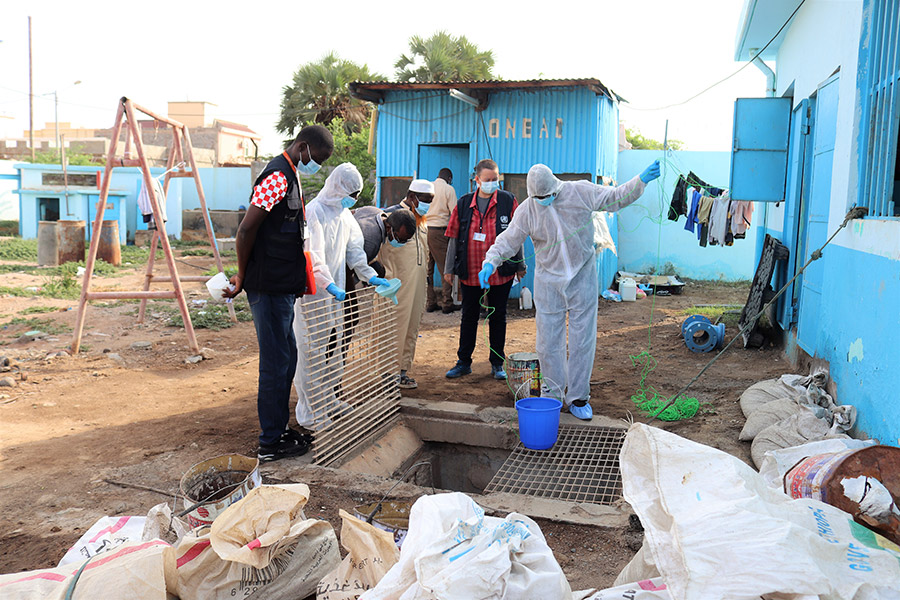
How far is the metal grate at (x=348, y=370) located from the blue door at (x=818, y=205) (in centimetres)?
340

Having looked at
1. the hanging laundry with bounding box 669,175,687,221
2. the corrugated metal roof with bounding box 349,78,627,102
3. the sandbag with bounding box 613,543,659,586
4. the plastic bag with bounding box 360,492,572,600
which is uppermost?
the corrugated metal roof with bounding box 349,78,627,102

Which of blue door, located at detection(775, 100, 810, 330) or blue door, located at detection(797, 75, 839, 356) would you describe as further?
blue door, located at detection(775, 100, 810, 330)

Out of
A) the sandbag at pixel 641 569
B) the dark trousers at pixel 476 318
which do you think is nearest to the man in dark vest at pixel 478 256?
the dark trousers at pixel 476 318

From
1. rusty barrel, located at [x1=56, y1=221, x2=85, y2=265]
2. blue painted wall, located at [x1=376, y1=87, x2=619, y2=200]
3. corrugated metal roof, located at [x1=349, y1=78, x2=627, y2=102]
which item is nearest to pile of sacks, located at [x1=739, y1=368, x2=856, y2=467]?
blue painted wall, located at [x1=376, y1=87, x2=619, y2=200]

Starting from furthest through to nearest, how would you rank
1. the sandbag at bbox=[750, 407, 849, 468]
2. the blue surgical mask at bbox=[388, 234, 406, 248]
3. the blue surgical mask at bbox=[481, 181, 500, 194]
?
the blue surgical mask at bbox=[481, 181, 500, 194], the blue surgical mask at bbox=[388, 234, 406, 248], the sandbag at bbox=[750, 407, 849, 468]

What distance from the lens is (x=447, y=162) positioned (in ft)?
36.6

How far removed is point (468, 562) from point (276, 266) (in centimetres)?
258

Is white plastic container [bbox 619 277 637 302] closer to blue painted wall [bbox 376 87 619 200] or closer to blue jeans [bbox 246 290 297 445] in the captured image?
blue painted wall [bbox 376 87 619 200]

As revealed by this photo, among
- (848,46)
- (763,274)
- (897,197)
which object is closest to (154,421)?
(897,197)

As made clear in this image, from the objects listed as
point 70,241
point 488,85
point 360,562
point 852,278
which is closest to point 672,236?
point 488,85

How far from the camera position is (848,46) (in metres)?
4.68

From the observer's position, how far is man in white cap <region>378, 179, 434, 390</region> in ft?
18.4

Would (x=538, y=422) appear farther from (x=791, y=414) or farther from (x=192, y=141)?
(x=192, y=141)

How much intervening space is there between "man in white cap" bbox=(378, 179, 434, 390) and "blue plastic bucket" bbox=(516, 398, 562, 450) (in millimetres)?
1488
